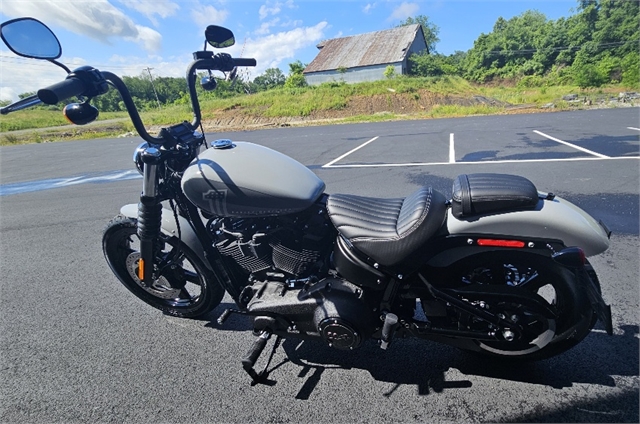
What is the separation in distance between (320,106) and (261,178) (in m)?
28.3

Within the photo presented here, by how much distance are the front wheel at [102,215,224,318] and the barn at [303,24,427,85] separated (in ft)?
138

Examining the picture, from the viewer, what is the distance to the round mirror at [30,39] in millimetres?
1648

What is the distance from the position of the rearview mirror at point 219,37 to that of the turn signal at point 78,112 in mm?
892

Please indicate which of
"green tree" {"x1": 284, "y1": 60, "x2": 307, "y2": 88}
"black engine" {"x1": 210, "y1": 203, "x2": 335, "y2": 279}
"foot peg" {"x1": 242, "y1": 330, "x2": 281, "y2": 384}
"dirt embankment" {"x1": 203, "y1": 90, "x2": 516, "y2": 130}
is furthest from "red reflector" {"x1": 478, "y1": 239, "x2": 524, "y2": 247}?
"green tree" {"x1": 284, "y1": 60, "x2": 307, "y2": 88}

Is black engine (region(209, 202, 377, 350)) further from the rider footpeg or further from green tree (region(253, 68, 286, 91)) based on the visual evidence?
green tree (region(253, 68, 286, 91))

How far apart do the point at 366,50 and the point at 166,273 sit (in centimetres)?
4694

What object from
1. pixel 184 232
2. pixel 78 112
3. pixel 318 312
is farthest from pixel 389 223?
pixel 78 112

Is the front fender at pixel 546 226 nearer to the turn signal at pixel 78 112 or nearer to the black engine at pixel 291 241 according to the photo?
the black engine at pixel 291 241

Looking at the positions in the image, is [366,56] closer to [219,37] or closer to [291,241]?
[219,37]

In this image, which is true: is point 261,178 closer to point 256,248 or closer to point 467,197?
point 256,248

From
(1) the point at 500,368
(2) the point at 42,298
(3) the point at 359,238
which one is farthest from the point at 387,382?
(2) the point at 42,298

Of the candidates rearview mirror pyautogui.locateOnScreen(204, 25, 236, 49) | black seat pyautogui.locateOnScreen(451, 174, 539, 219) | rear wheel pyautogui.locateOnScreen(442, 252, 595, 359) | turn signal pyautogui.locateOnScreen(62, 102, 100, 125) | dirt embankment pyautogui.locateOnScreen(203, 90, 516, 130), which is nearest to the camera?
turn signal pyautogui.locateOnScreen(62, 102, 100, 125)

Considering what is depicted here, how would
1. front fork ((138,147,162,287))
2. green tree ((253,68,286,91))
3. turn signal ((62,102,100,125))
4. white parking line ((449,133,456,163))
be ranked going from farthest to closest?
green tree ((253,68,286,91)) < white parking line ((449,133,456,163)) < front fork ((138,147,162,287)) < turn signal ((62,102,100,125))

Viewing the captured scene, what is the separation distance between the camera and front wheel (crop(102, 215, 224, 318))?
2.49 meters
